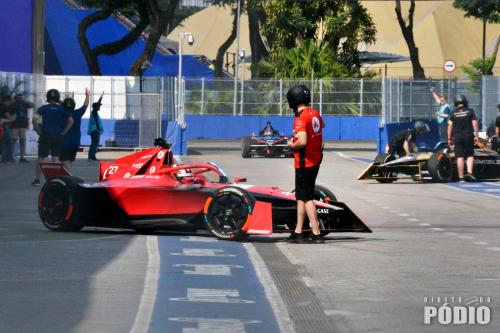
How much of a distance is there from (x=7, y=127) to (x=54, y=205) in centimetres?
1897

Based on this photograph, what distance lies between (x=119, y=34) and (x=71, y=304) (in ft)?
226

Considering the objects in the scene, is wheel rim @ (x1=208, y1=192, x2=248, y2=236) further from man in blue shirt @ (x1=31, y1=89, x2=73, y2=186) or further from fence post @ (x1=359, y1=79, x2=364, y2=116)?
fence post @ (x1=359, y1=79, x2=364, y2=116)

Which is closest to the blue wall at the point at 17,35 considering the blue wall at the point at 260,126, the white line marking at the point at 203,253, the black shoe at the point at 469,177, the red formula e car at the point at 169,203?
the blue wall at the point at 260,126

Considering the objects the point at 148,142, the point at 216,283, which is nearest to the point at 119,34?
the point at 148,142

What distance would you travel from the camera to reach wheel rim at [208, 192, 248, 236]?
14.8m

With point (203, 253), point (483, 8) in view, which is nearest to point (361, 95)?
point (483, 8)

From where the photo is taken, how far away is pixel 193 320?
9.34m

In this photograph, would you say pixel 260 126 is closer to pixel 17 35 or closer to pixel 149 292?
pixel 17 35

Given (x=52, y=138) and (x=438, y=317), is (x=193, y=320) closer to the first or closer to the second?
A: (x=438, y=317)

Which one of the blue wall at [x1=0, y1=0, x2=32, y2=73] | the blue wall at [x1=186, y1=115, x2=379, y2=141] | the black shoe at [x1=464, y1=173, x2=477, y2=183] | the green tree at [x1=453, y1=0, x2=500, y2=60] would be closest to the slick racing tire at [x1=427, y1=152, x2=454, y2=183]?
the black shoe at [x1=464, y1=173, x2=477, y2=183]

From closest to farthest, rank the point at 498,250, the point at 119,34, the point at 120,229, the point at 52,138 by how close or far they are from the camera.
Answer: the point at 498,250 → the point at 120,229 → the point at 52,138 → the point at 119,34

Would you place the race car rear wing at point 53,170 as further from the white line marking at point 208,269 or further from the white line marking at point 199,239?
the white line marking at point 208,269

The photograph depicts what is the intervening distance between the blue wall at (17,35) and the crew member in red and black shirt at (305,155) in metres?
30.2

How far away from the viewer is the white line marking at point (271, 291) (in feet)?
30.6
